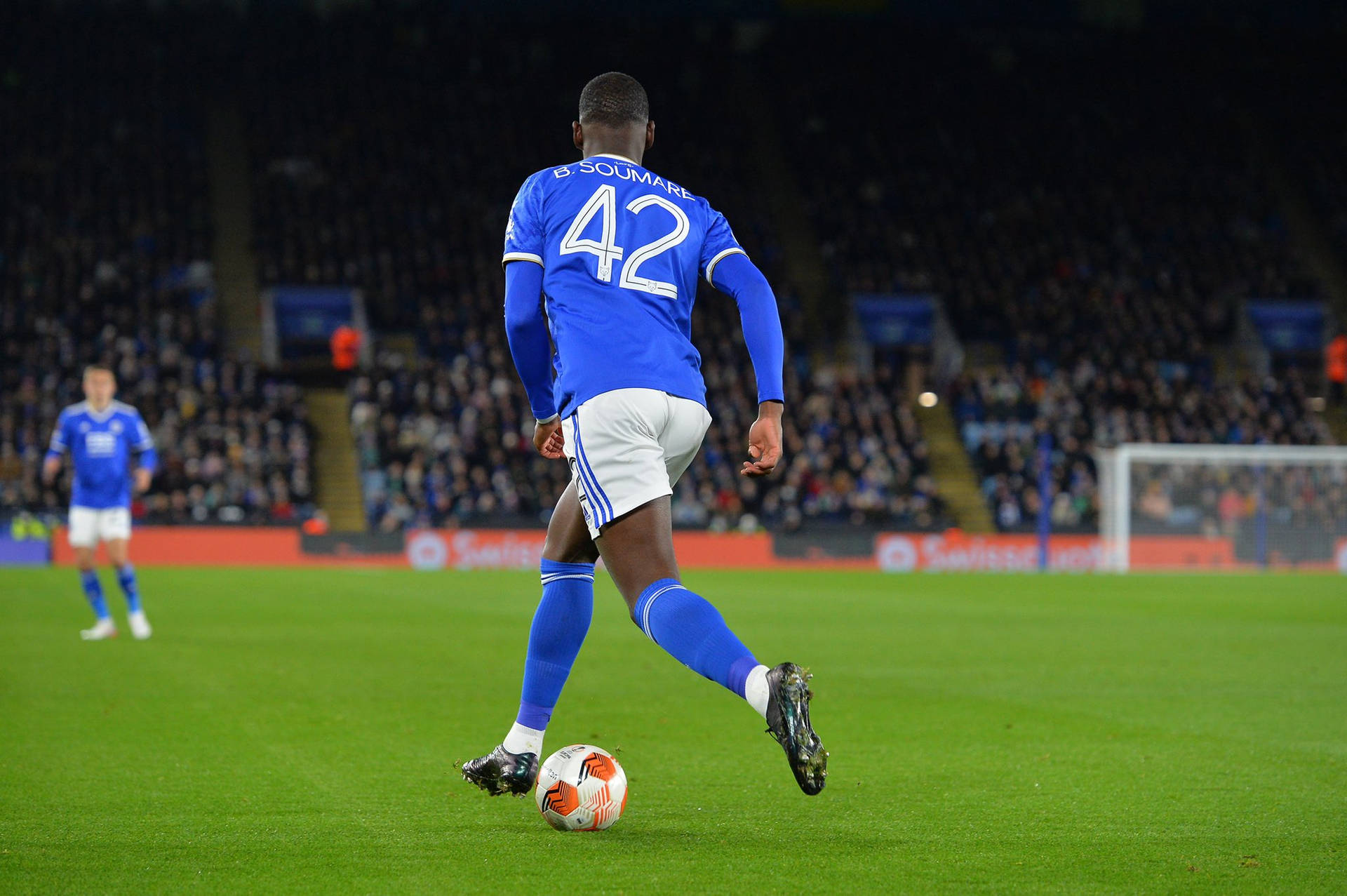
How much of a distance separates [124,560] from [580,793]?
8.68 m

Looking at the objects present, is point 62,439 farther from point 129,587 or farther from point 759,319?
point 759,319

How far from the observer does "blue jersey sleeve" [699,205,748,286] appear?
186 inches

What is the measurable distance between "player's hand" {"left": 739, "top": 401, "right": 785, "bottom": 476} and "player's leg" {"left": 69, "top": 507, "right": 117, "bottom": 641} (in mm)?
9233

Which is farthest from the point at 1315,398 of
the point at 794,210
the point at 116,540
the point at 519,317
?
the point at 519,317

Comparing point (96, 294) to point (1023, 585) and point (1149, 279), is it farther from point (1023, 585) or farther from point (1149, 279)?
point (1149, 279)

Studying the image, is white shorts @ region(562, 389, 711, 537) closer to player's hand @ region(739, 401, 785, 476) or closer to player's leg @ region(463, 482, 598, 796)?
player's hand @ region(739, 401, 785, 476)

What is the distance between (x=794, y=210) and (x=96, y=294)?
18.2 meters

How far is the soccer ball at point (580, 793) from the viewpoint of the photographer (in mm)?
4590

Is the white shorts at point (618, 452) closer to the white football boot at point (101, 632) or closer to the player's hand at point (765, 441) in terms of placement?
the player's hand at point (765, 441)

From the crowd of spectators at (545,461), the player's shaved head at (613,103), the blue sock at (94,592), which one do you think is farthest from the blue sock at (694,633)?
the crowd of spectators at (545,461)

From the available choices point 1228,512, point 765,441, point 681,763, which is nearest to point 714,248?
point 765,441

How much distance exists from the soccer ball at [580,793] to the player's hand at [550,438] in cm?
98

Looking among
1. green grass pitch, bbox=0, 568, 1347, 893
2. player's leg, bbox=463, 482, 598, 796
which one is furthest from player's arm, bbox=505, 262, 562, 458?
green grass pitch, bbox=0, 568, 1347, 893

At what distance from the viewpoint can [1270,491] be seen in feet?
92.0
